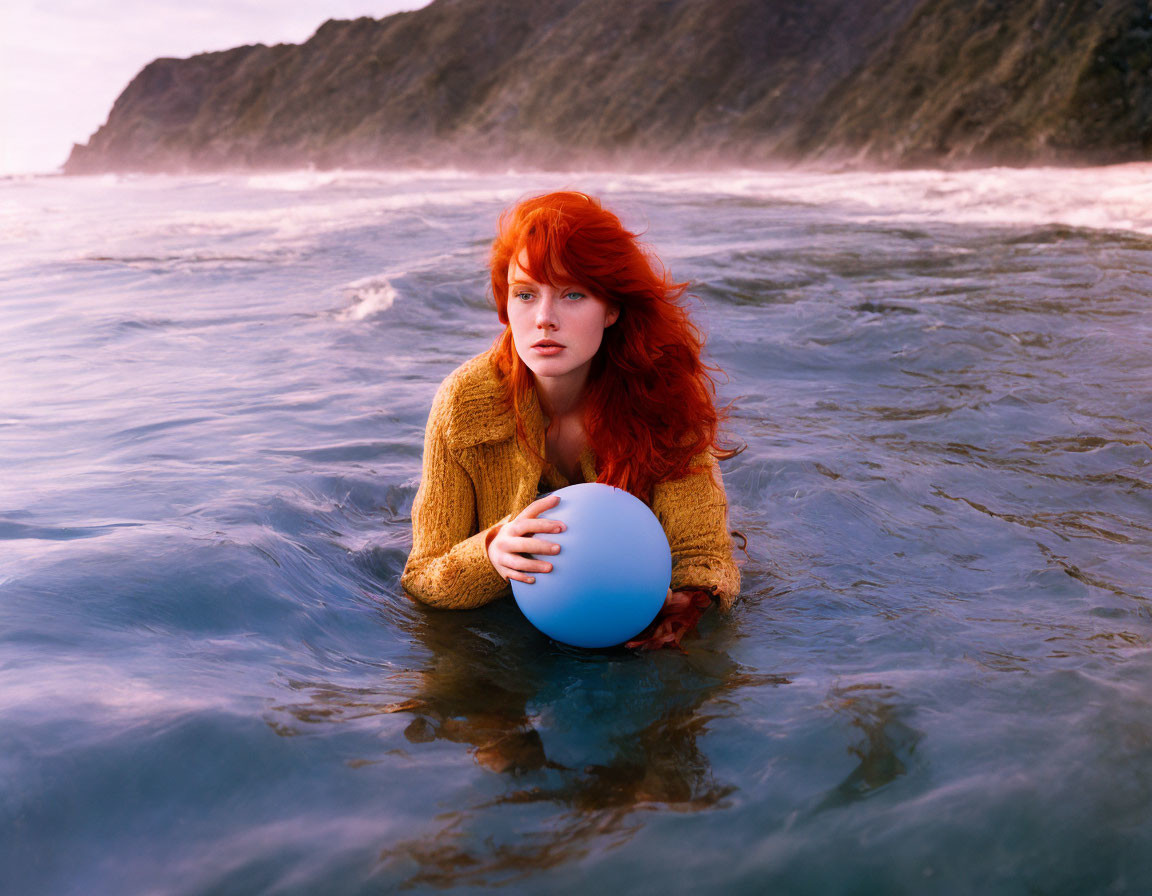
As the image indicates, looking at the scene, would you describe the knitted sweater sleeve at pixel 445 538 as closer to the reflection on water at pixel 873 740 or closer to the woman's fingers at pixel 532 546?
the woman's fingers at pixel 532 546

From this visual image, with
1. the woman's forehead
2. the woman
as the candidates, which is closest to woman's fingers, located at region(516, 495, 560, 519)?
the woman

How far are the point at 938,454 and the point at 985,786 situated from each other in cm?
326

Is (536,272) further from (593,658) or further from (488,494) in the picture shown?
(593,658)

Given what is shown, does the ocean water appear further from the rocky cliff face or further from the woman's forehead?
the rocky cliff face

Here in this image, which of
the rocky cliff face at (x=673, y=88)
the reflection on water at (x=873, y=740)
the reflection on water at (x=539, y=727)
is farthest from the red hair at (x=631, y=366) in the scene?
the rocky cliff face at (x=673, y=88)

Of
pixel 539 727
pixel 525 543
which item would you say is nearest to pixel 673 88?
pixel 525 543

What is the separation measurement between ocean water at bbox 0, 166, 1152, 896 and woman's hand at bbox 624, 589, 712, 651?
0.06m

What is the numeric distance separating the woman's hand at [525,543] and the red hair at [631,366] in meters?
0.44

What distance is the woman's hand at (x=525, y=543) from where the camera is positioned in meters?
2.83

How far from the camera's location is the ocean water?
6.99ft

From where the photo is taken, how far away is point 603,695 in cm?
282

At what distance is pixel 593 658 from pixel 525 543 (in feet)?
1.61

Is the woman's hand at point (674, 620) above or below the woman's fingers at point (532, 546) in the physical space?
below

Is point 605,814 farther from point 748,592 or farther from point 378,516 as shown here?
point 378,516
